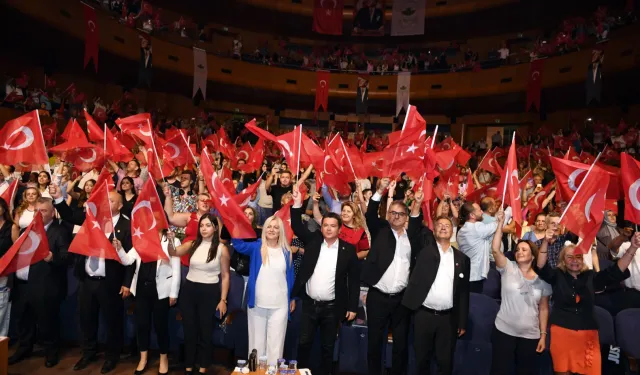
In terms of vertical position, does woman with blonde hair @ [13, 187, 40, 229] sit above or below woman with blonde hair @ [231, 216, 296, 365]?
above

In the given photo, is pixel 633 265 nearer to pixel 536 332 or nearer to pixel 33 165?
pixel 536 332

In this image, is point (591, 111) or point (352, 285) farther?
point (591, 111)

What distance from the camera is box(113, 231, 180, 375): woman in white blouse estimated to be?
14.2 ft

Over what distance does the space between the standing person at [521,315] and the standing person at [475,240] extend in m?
0.84

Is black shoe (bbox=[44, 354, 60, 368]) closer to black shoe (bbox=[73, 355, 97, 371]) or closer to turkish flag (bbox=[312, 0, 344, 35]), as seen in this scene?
black shoe (bbox=[73, 355, 97, 371])

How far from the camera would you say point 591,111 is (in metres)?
17.5

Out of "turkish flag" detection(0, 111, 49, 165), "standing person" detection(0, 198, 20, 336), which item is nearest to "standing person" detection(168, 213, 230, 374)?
"standing person" detection(0, 198, 20, 336)

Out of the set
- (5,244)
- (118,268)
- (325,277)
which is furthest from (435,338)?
(5,244)

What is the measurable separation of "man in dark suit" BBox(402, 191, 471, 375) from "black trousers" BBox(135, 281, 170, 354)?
7.40 ft

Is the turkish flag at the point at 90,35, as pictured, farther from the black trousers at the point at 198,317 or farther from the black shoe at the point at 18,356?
the black trousers at the point at 198,317

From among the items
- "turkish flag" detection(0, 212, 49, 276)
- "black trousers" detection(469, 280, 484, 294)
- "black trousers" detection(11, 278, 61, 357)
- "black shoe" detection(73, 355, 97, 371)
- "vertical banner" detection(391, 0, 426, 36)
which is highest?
"vertical banner" detection(391, 0, 426, 36)

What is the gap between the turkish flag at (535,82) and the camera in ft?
55.0

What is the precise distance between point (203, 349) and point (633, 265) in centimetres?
411

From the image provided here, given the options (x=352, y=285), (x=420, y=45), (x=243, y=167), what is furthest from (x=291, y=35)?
(x=352, y=285)
